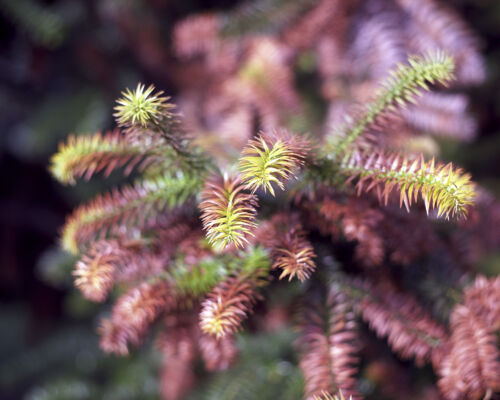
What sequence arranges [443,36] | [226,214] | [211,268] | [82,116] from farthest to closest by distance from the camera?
[82,116] → [443,36] → [211,268] → [226,214]

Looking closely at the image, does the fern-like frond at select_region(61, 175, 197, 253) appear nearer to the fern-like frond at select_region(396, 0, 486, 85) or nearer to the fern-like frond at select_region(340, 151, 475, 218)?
the fern-like frond at select_region(340, 151, 475, 218)

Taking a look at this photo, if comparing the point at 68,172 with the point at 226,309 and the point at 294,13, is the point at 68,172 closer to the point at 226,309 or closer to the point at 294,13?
the point at 226,309

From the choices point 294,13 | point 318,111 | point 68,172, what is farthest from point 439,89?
point 68,172

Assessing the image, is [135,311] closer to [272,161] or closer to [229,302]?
[229,302]

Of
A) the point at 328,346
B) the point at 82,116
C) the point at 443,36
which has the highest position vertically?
the point at 82,116

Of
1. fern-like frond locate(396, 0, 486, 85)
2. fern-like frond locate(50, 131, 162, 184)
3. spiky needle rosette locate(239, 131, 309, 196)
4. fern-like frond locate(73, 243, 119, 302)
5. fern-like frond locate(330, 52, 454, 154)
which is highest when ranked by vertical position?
fern-like frond locate(396, 0, 486, 85)

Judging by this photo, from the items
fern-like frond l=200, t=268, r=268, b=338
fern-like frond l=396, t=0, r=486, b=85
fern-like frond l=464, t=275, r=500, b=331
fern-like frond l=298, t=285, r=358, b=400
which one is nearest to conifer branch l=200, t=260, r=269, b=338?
fern-like frond l=200, t=268, r=268, b=338

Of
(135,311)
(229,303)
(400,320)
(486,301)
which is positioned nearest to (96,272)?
(135,311)
